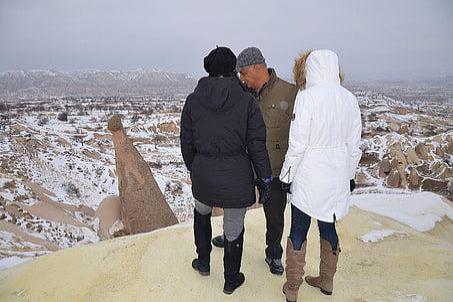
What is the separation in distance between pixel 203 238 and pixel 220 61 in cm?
129

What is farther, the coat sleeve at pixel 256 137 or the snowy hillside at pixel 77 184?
the snowy hillside at pixel 77 184

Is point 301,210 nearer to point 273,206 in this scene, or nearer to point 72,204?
point 273,206

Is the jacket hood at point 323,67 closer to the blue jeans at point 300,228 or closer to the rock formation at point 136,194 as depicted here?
the blue jeans at point 300,228

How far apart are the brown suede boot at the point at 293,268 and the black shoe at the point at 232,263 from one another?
33 cm

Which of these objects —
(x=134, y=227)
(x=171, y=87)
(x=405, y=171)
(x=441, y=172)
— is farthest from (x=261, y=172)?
(x=171, y=87)

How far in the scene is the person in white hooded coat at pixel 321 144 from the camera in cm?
228

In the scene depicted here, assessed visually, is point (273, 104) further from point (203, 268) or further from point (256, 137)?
point (203, 268)

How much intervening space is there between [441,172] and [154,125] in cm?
3768

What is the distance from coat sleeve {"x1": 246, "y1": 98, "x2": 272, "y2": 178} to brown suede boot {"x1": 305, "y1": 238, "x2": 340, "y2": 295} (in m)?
0.76

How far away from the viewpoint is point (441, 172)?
780 inches

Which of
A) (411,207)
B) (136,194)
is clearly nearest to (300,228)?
(411,207)

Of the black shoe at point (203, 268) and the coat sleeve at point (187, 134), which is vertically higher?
the coat sleeve at point (187, 134)

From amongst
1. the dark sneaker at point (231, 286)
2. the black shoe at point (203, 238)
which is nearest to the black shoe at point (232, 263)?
the dark sneaker at point (231, 286)

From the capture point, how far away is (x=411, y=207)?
576 centimetres
